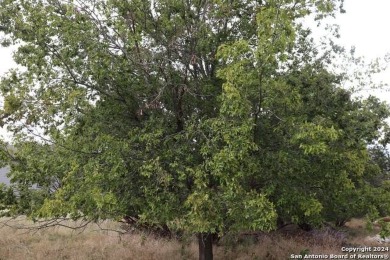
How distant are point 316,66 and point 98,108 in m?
6.20

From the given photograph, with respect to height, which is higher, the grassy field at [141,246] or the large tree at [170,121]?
the large tree at [170,121]

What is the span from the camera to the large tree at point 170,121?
7.06m

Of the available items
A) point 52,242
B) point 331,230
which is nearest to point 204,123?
point 52,242

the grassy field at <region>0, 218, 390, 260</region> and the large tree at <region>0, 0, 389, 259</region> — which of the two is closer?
the large tree at <region>0, 0, 389, 259</region>

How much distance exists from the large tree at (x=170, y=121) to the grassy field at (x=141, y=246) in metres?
4.75

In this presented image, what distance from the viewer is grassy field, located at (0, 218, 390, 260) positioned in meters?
13.6

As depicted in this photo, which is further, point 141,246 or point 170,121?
point 141,246

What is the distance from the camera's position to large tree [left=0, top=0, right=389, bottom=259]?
7059 millimetres

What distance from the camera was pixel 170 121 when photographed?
8.91m

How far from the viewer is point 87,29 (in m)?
8.29

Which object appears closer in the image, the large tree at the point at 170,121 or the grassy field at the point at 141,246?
the large tree at the point at 170,121

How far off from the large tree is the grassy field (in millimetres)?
4753

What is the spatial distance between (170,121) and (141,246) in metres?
7.41

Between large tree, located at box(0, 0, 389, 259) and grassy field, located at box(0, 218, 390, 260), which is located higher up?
large tree, located at box(0, 0, 389, 259)
